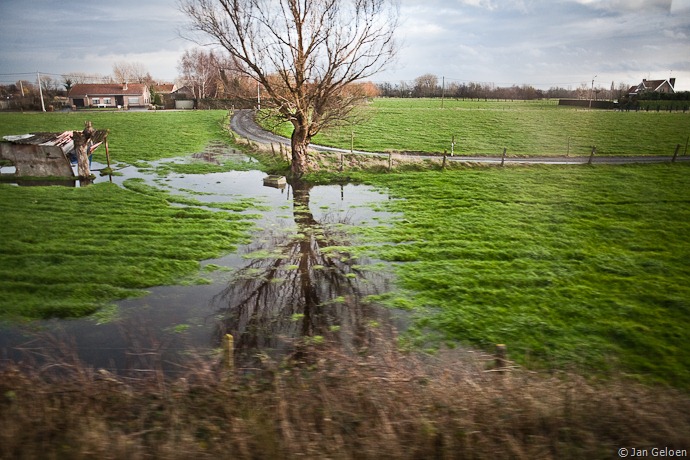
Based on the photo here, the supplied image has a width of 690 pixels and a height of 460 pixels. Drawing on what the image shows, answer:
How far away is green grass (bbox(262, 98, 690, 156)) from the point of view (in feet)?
129

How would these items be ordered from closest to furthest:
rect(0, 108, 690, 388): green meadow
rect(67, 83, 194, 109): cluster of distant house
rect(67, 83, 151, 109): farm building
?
rect(0, 108, 690, 388): green meadow, rect(67, 83, 194, 109): cluster of distant house, rect(67, 83, 151, 109): farm building

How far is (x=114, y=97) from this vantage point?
337 ft

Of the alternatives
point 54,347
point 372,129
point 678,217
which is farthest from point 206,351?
point 372,129

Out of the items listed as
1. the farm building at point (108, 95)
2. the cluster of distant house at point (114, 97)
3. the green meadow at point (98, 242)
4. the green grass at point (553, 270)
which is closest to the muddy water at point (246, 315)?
the green meadow at point (98, 242)

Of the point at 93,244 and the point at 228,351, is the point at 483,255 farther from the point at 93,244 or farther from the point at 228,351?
the point at 93,244

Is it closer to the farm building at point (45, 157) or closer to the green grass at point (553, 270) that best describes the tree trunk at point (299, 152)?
the green grass at point (553, 270)

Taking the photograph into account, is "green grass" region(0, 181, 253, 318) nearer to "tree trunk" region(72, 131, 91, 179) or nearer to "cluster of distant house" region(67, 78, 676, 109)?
"tree trunk" region(72, 131, 91, 179)

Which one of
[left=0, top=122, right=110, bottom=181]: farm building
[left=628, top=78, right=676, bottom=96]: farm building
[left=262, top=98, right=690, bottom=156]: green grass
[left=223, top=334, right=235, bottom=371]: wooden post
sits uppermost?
[left=628, top=78, right=676, bottom=96]: farm building

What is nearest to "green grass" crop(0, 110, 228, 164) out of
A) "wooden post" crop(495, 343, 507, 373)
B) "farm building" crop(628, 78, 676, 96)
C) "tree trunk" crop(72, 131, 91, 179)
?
"tree trunk" crop(72, 131, 91, 179)

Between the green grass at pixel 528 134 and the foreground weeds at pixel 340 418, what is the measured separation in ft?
94.0

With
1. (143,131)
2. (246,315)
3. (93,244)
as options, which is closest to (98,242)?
(93,244)

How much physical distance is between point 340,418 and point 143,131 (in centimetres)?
5618

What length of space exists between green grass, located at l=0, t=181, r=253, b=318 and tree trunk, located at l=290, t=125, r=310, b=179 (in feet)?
25.2

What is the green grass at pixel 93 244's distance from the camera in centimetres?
1152
